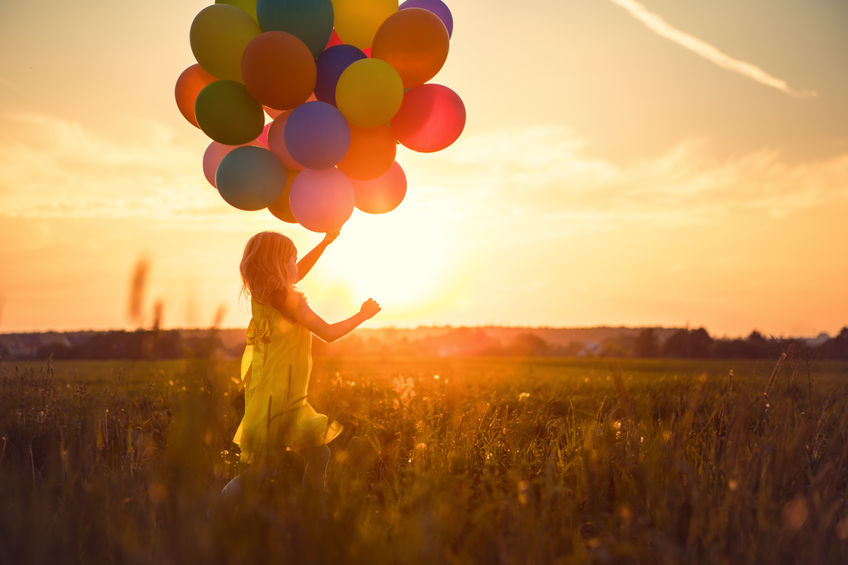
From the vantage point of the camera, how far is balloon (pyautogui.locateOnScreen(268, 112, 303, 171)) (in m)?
4.37

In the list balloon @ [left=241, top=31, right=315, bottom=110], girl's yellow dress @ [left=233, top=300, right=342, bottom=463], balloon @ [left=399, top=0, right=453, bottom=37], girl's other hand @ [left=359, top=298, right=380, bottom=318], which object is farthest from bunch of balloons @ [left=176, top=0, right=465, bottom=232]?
girl's yellow dress @ [left=233, top=300, right=342, bottom=463]

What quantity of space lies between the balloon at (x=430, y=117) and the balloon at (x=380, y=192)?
0.34m

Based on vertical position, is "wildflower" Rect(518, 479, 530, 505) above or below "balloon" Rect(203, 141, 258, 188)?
below

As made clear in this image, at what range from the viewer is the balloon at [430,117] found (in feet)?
14.2

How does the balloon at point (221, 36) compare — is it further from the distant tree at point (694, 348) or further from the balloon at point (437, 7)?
the distant tree at point (694, 348)

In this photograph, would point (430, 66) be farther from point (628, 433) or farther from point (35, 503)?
point (35, 503)

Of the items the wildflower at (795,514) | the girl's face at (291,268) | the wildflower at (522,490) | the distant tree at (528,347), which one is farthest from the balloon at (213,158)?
the distant tree at (528,347)

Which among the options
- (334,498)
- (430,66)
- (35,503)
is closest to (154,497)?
(35,503)

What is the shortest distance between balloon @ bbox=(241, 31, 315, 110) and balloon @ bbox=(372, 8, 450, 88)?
54 cm

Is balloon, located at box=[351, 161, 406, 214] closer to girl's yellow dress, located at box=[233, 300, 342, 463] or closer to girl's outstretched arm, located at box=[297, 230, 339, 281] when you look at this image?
girl's outstretched arm, located at box=[297, 230, 339, 281]

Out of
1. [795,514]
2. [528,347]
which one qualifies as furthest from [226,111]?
[528,347]

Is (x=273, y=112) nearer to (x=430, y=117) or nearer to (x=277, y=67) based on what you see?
(x=277, y=67)

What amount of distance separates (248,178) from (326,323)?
3.79ft

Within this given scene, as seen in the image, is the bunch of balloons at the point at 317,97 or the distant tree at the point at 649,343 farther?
the distant tree at the point at 649,343
